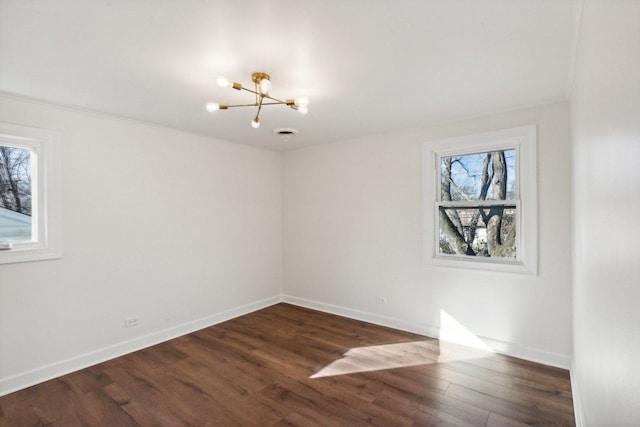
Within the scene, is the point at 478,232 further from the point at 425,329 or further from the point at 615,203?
the point at 615,203

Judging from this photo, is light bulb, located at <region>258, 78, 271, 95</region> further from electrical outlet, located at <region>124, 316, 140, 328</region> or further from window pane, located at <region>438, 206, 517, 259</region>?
electrical outlet, located at <region>124, 316, 140, 328</region>

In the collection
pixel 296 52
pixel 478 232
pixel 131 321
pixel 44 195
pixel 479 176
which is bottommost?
pixel 131 321

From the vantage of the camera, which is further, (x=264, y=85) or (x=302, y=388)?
(x=302, y=388)

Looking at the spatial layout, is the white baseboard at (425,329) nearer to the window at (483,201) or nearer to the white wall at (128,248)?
the window at (483,201)

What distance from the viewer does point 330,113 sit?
3.20 metres

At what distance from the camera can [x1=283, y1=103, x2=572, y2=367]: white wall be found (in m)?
2.91

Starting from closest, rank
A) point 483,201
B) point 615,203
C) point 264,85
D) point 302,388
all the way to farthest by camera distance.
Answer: point 615,203 < point 264,85 < point 302,388 < point 483,201

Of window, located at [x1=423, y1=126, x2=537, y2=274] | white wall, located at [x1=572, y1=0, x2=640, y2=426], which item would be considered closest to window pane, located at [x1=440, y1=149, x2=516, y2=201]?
window, located at [x1=423, y1=126, x2=537, y2=274]

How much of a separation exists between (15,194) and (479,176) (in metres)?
4.59

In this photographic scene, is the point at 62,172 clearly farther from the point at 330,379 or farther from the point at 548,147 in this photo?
the point at 548,147

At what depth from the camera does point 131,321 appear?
11.0 ft

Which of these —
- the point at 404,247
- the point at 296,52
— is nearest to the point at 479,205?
the point at 404,247

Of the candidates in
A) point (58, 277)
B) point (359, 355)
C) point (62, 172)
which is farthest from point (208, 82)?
point (359, 355)

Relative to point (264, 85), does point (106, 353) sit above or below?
below
